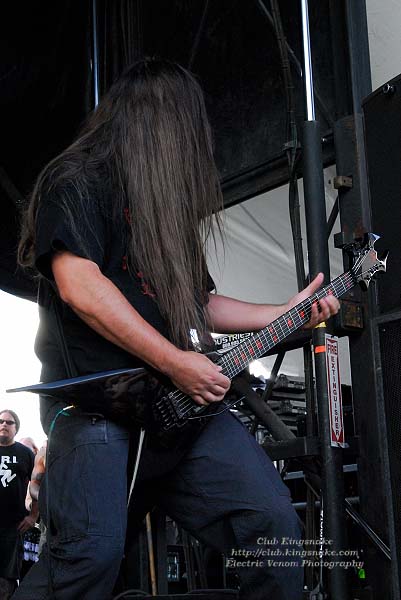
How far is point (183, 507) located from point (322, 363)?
Answer: 1038 mm

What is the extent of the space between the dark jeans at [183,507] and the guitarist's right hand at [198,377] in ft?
0.52

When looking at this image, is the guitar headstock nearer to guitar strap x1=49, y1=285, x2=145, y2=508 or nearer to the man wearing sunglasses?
guitar strap x1=49, y1=285, x2=145, y2=508

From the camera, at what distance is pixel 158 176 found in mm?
2188

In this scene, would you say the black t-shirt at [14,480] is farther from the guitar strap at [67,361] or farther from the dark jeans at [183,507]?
the guitar strap at [67,361]

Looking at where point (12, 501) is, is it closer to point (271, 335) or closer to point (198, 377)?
point (271, 335)

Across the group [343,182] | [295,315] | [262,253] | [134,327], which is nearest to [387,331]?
[295,315]

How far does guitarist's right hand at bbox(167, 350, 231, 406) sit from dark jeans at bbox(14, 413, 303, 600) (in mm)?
158

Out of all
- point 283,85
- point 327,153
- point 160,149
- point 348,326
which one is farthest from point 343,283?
point 283,85

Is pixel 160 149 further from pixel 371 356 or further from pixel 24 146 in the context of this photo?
pixel 24 146

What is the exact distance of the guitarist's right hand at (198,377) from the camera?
6.27ft

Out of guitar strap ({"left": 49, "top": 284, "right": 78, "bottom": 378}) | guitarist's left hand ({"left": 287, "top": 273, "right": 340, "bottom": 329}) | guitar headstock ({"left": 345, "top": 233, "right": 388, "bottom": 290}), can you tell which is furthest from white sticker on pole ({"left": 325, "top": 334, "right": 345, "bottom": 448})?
guitar strap ({"left": 49, "top": 284, "right": 78, "bottom": 378})

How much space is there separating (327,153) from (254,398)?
1220 millimetres

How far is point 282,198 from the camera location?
4629mm

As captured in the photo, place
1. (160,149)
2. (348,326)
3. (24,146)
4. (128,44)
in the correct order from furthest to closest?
(24,146), (128,44), (348,326), (160,149)
